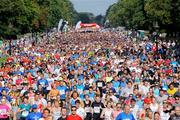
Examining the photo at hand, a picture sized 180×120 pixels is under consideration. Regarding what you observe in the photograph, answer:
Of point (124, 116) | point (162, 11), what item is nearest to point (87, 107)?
point (124, 116)

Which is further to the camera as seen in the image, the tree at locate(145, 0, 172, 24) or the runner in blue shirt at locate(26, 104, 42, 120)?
the tree at locate(145, 0, 172, 24)

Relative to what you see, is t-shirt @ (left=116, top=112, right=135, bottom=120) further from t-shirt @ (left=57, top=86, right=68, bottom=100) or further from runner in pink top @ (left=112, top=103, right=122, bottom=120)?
t-shirt @ (left=57, top=86, right=68, bottom=100)

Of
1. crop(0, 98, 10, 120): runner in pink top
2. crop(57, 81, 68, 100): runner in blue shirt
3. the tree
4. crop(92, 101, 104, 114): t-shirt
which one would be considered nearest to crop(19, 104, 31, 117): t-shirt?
crop(0, 98, 10, 120): runner in pink top

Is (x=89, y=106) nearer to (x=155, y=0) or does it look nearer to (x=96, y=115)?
(x=96, y=115)

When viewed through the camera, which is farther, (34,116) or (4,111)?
(4,111)

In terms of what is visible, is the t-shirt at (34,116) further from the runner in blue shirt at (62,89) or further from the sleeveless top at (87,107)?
the runner in blue shirt at (62,89)

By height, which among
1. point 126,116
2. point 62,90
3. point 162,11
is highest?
point 162,11

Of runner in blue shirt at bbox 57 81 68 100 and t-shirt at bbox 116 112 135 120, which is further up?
t-shirt at bbox 116 112 135 120

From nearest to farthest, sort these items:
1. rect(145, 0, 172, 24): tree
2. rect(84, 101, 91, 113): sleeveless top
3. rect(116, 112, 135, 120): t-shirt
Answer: rect(116, 112, 135, 120): t-shirt, rect(84, 101, 91, 113): sleeveless top, rect(145, 0, 172, 24): tree

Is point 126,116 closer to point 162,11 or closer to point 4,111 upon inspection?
point 4,111

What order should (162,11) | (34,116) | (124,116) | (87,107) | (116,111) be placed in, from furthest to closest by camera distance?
(162,11) < (87,107) < (116,111) < (34,116) < (124,116)

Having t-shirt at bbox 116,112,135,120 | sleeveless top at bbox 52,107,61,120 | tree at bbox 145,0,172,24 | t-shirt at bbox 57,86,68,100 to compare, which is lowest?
t-shirt at bbox 57,86,68,100

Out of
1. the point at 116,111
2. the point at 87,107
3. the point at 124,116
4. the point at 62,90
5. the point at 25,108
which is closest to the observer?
the point at 124,116

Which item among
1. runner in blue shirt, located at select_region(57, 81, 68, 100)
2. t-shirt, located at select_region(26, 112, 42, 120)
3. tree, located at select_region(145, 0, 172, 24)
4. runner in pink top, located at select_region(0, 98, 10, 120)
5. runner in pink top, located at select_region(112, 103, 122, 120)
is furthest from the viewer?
tree, located at select_region(145, 0, 172, 24)
